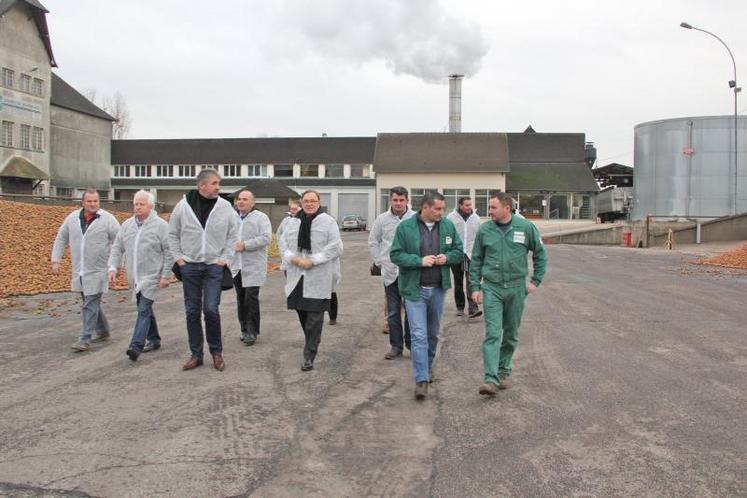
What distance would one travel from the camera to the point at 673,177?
123 ft

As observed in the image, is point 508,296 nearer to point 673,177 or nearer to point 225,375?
point 225,375

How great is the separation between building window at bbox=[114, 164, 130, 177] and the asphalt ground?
58790mm

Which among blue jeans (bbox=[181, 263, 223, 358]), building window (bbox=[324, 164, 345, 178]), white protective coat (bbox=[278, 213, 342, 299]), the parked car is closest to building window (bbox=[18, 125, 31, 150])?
the parked car

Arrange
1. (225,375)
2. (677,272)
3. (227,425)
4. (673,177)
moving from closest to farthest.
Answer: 1. (227,425)
2. (225,375)
3. (677,272)
4. (673,177)

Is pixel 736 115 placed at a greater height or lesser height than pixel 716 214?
greater

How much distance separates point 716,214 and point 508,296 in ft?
117

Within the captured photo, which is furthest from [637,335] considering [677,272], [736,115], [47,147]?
[47,147]

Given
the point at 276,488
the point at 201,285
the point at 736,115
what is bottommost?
the point at 276,488

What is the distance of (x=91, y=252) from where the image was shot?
7.53 metres

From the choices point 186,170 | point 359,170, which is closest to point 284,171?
point 359,170

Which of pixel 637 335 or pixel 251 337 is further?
pixel 637 335

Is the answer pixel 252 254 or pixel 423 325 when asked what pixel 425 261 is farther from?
→ pixel 252 254

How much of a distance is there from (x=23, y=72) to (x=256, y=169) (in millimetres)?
23565

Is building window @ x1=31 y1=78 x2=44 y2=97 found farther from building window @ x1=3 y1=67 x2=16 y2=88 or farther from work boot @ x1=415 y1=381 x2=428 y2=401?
work boot @ x1=415 y1=381 x2=428 y2=401
